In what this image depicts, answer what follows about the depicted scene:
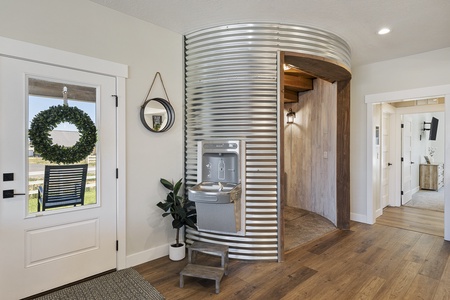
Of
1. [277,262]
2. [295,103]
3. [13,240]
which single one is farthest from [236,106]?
[295,103]

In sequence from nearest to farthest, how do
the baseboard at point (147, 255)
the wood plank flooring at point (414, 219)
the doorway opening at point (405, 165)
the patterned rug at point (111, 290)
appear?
the patterned rug at point (111, 290) < the baseboard at point (147, 255) < the wood plank flooring at point (414, 219) < the doorway opening at point (405, 165)

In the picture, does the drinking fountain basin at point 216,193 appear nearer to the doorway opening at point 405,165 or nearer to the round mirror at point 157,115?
the round mirror at point 157,115

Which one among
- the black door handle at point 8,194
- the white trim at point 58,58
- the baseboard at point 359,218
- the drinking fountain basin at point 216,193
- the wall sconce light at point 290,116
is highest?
the white trim at point 58,58

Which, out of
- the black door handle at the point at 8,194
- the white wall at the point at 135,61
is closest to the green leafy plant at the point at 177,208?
the white wall at the point at 135,61

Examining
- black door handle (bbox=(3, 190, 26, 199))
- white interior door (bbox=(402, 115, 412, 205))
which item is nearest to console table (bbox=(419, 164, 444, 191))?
white interior door (bbox=(402, 115, 412, 205))

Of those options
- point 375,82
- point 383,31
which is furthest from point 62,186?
point 375,82

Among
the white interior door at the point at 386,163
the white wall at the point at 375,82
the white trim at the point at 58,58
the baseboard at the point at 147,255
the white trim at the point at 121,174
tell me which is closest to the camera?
the white trim at the point at 58,58

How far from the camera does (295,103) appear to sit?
5312 millimetres

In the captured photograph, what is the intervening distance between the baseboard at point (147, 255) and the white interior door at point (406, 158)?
18.0ft

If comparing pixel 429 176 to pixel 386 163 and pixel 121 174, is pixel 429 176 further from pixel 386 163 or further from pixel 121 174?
pixel 121 174

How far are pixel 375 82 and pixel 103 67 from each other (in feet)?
13.9

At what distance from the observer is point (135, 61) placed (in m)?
2.82

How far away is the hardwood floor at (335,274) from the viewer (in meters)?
2.27

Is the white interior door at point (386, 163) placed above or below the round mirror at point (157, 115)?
below
